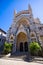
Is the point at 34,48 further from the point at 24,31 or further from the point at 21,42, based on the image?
the point at 21,42

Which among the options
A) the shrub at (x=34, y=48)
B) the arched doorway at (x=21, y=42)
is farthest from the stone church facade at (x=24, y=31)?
the shrub at (x=34, y=48)

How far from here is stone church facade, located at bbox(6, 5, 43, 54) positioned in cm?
3109

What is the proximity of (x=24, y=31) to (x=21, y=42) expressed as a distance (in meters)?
3.96

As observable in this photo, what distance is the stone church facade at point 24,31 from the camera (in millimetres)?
31094

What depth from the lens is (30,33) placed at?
31.3 metres

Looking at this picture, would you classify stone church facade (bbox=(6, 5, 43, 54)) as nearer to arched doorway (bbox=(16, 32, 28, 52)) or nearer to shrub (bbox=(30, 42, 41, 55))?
arched doorway (bbox=(16, 32, 28, 52))

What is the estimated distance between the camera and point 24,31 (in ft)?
Result: 103

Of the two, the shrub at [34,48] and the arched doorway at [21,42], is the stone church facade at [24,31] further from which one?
the shrub at [34,48]

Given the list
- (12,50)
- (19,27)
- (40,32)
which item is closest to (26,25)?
(19,27)

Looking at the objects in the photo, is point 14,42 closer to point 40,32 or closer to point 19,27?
point 19,27

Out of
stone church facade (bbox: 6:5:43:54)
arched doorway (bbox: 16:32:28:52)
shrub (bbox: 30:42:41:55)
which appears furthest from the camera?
arched doorway (bbox: 16:32:28:52)

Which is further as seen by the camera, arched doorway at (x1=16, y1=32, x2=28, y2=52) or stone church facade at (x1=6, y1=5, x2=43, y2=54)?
arched doorway at (x1=16, y1=32, x2=28, y2=52)

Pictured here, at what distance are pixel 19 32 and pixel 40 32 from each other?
16.9 ft

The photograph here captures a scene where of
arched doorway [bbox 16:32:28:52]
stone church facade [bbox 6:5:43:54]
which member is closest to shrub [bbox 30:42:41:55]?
stone church facade [bbox 6:5:43:54]
